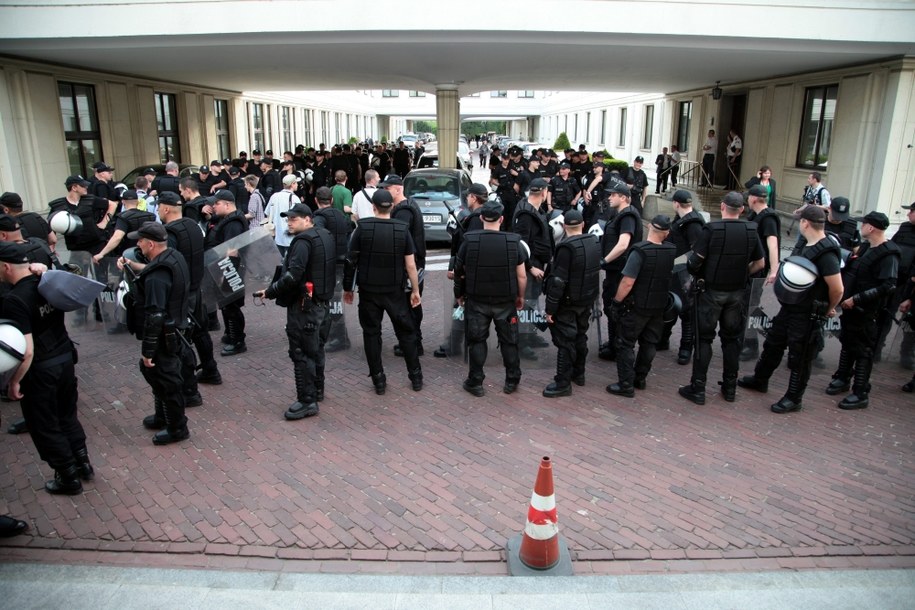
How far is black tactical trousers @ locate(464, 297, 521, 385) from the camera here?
5.80 metres

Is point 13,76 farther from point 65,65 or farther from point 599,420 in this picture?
point 599,420

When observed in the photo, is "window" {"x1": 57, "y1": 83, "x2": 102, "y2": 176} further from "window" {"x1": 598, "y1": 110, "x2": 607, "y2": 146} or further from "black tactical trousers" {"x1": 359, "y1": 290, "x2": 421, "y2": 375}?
"window" {"x1": 598, "y1": 110, "x2": 607, "y2": 146}

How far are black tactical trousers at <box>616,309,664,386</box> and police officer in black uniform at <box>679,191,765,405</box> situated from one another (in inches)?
14.8

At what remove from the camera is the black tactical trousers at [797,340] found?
5.39 m

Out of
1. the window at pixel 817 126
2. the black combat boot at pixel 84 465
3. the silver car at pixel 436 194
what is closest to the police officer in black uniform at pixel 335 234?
the black combat boot at pixel 84 465

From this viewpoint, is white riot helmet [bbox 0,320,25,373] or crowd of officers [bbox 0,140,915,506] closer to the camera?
white riot helmet [bbox 0,320,25,373]

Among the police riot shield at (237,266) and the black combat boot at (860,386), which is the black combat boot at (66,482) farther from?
the black combat boot at (860,386)

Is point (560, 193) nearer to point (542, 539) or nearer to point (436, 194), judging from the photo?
point (436, 194)

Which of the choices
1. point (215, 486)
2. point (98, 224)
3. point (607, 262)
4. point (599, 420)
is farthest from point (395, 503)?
point (98, 224)

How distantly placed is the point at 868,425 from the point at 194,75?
18.6 meters

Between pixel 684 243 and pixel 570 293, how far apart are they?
5.96 ft

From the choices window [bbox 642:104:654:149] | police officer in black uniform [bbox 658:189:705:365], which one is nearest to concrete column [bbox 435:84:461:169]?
window [bbox 642:104:654:149]

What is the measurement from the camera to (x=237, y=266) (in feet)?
22.5

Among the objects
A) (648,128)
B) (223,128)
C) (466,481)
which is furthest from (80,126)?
(648,128)
